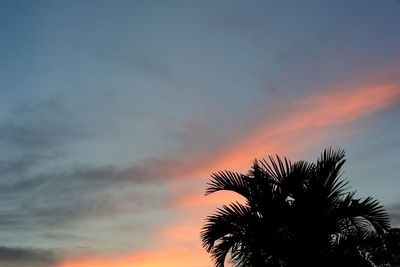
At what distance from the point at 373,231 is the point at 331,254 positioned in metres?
1.18

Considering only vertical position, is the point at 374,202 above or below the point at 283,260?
above

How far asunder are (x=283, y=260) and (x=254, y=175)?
1.92m

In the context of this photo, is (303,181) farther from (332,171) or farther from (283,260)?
(283,260)

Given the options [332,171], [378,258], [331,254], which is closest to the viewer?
[331,254]

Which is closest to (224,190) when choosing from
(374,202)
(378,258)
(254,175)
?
(254,175)

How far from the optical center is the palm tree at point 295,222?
10438 mm

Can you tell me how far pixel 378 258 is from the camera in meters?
12.8

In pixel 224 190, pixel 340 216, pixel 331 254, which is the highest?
pixel 224 190

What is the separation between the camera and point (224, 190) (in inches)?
437

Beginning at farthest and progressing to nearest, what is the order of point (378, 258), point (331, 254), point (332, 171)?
point (378, 258) → point (332, 171) → point (331, 254)

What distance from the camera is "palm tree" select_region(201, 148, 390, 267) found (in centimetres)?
1044

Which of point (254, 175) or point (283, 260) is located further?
point (254, 175)

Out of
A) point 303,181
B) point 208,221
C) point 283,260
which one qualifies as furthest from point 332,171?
point 208,221

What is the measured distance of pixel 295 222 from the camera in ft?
35.2
